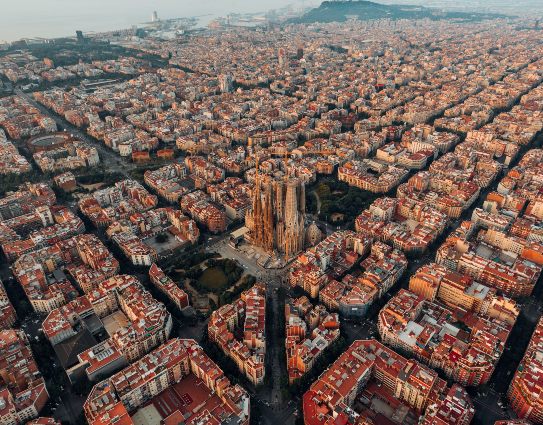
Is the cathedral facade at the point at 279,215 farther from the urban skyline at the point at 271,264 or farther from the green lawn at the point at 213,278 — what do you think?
the green lawn at the point at 213,278

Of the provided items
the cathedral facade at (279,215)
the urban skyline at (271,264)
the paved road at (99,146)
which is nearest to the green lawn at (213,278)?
the urban skyline at (271,264)

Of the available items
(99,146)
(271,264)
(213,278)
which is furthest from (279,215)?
(99,146)

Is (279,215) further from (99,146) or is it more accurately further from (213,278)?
(99,146)

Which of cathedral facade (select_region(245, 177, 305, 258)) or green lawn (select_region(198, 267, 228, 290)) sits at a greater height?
cathedral facade (select_region(245, 177, 305, 258))

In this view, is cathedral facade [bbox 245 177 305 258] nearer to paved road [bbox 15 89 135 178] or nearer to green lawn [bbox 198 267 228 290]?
green lawn [bbox 198 267 228 290]

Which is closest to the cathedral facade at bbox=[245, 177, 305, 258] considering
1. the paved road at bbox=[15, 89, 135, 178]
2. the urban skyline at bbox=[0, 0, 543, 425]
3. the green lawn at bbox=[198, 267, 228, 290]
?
the urban skyline at bbox=[0, 0, 543, 425]

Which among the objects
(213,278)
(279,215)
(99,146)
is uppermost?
(279,215)

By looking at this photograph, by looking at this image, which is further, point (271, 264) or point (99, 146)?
point (99, 146)

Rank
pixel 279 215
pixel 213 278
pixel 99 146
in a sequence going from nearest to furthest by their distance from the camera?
pixel 213 278
pixel 279 215
pixel 99 146

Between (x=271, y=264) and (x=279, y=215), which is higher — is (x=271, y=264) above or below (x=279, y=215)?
below

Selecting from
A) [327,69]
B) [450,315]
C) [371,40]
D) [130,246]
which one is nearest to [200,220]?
[130,246]
